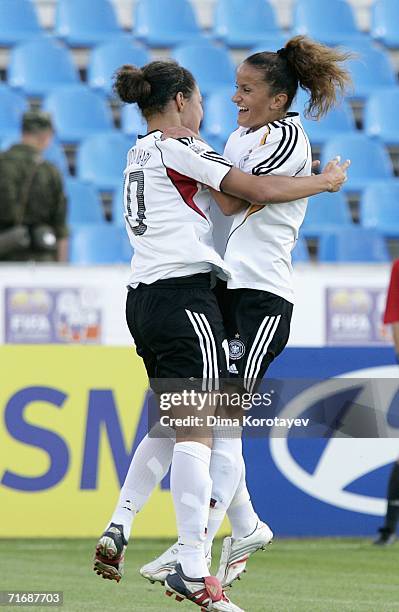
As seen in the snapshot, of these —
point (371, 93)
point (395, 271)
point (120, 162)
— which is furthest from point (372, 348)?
point (371, 93)

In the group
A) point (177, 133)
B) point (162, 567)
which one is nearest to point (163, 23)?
point (177, 133)

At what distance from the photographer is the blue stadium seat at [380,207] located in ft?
37.8

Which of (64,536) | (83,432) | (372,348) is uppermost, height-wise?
(372,348)

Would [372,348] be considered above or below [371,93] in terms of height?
below

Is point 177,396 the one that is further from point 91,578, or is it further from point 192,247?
point 91,578

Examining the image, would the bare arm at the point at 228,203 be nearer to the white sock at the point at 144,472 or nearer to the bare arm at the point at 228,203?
the bare arm at the point at 228,203

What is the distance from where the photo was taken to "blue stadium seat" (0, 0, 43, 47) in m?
13.0

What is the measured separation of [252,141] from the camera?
442 centimetres

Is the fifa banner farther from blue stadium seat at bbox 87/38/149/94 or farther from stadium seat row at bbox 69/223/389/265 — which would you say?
blue stadium seat at bbox 87/38/149/94

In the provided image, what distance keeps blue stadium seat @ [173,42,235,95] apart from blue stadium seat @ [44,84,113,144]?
98cm

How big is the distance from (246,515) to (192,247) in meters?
1.02

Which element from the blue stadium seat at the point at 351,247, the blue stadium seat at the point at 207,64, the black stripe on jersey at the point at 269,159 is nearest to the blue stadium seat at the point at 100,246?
the blue stadium seat at the point at 351,247

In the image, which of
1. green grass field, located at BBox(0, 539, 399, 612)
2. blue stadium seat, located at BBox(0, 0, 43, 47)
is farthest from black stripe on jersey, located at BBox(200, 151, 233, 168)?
blue stadium seat, located at BBox(0, 0, 43, 47)

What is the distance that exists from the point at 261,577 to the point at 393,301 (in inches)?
82.0
